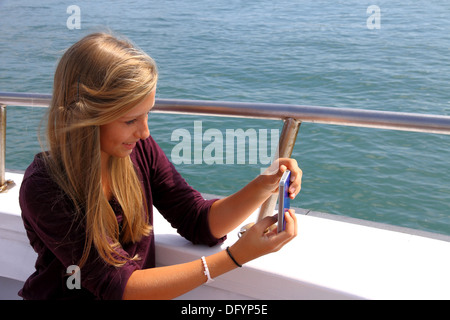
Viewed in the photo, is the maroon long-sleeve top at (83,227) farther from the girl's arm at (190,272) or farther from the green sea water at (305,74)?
the green sea water at (305,74)

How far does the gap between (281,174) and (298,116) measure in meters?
0.21

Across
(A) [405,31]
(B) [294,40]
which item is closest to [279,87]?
(B) [294,40]

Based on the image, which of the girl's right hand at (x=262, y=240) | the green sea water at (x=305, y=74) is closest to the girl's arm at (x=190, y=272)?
the girl's right hand at (x=262, y=240)

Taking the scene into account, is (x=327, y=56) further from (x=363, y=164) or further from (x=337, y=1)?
(x=337, y=1)

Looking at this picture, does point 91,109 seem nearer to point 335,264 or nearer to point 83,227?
point 83,227

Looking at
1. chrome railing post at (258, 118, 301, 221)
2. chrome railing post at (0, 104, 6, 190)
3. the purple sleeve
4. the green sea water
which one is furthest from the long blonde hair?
chrome railing post at (0, 104, 6, 190)

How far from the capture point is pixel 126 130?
135 cm

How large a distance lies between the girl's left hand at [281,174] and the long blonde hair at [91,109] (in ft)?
1.39

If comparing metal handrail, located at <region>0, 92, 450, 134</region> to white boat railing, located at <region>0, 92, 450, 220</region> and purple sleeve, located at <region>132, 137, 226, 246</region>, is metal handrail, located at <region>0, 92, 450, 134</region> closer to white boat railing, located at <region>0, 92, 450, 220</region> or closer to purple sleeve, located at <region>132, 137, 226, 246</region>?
white boat railing, located at <region>0, 92, 450, 220</region>

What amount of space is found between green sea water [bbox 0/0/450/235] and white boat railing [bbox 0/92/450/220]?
39cm

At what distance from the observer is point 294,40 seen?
1262 cm

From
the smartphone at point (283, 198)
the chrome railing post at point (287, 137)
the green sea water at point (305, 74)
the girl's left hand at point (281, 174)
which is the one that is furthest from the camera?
the green sea water at point (305, 74)

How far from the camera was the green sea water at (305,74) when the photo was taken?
232 inches

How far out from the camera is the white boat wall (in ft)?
4.93
